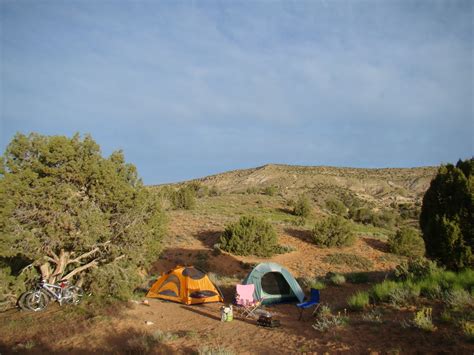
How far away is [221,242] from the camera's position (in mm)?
21312

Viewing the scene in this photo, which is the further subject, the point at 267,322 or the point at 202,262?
the point at 202,262

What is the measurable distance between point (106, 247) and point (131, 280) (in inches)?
58.0

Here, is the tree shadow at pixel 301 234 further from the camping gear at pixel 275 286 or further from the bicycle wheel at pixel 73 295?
the bicycle wheel at pixel 73 295

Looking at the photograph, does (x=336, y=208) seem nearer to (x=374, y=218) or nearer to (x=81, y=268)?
(x=374, y=218)

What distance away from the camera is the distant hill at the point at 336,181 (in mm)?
57844

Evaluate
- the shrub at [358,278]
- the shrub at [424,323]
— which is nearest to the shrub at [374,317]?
the shrub at [424,323]

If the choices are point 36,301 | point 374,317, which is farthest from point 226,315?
point 36,301

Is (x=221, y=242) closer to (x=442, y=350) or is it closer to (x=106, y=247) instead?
(x=106, y=247)

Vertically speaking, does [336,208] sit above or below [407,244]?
above

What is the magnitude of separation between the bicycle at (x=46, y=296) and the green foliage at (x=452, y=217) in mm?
11965

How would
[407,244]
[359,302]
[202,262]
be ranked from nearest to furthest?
[359,302], [202,262], [407,244]

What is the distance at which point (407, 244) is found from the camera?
69.2 ft

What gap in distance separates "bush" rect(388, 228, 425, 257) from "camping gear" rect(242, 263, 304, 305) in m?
11.2

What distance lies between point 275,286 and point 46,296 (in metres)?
8.15
